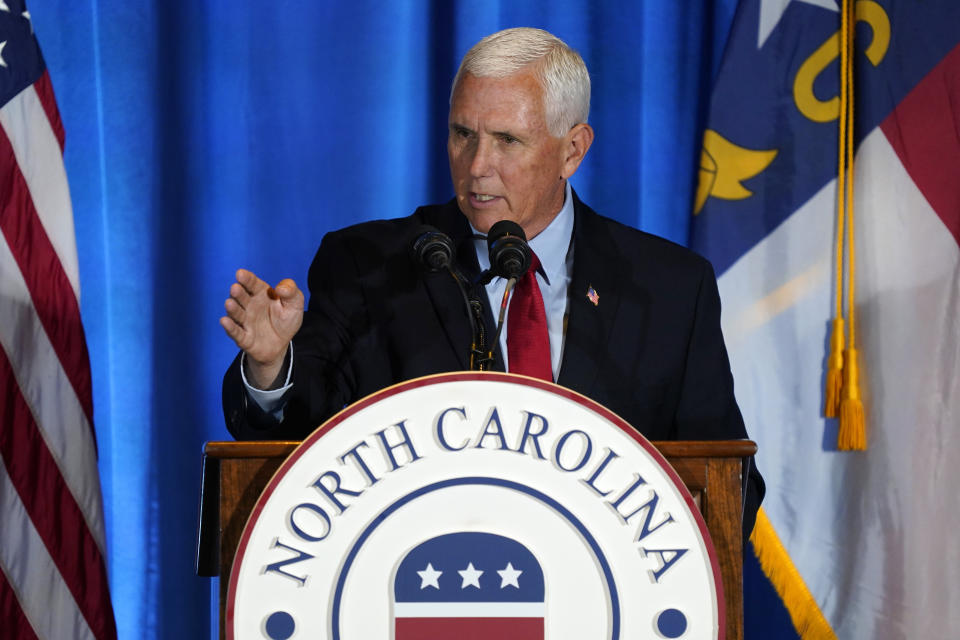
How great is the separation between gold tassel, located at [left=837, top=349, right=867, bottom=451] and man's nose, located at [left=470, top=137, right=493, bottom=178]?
1194 millimetres

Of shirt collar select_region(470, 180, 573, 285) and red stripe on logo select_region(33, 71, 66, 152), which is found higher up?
red stripe on logo select_region(33, 71, 66, 152)

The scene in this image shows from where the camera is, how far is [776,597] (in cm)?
268

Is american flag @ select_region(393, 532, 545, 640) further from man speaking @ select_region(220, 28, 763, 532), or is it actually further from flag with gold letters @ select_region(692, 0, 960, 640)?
flag with gold letters @ select_region(692, 0, 960, 640)

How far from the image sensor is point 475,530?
1.05 m

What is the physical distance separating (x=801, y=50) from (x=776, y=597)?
141cm

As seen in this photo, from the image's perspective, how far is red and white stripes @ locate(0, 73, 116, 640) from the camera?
2.23m

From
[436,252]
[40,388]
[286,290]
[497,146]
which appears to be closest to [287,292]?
[286,290]

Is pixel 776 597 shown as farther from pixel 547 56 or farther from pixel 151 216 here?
pixel 151 216

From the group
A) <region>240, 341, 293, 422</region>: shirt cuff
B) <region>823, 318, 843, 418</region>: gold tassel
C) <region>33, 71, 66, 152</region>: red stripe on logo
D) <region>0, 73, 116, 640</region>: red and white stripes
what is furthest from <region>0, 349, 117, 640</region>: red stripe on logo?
<region>823, 318, 843, 418</region>: gold tassel

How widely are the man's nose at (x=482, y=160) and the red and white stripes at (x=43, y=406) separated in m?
1.13

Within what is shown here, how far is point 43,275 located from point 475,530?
5.28 feet

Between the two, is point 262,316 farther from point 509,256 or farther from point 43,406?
point 43,406

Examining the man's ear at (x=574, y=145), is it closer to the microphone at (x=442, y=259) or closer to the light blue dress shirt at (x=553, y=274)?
the light blue dress shirt at (x=553, y=274)

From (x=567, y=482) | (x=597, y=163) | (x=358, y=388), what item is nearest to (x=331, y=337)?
(x=358, y=388)
